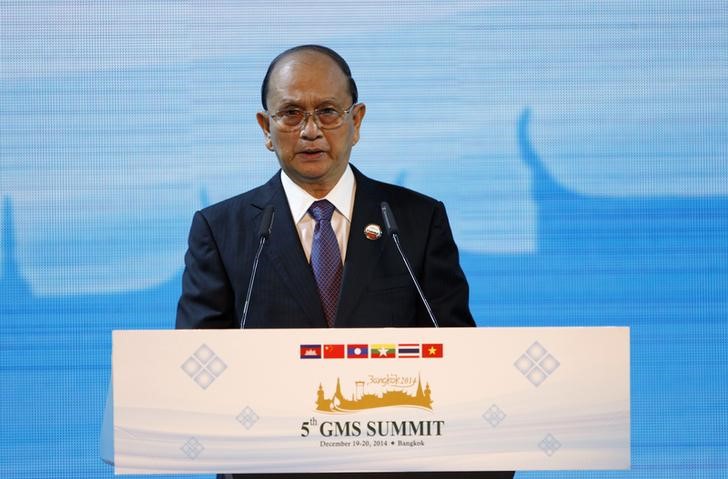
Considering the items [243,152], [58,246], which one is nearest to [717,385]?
[243,152]

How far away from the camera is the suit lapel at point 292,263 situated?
2377 millimetres

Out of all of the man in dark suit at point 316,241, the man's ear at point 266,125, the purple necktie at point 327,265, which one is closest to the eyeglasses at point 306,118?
the man in dark suit at point 316,241

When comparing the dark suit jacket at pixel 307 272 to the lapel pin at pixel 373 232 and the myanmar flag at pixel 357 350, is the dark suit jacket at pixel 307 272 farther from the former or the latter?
the myanmar flag at pixel 357 350

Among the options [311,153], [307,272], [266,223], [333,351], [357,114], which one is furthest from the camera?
[357,114]

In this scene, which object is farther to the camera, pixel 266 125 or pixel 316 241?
pixel 266 125

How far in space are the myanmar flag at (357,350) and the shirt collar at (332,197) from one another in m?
0.65

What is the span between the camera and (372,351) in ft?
6.23

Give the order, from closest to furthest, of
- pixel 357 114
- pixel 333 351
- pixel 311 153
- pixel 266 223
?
pixel 333 351 < pixel 266 223 < pixel 311 153 < pixel 357 114

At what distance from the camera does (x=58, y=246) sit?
3645 millimetres

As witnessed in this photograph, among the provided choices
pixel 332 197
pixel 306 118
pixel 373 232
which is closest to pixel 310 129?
pixel 306 118

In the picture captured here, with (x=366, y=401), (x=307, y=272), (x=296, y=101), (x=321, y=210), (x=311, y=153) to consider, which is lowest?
(x=366, y=401)

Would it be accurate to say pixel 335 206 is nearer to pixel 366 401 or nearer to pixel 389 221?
pixel 389 221

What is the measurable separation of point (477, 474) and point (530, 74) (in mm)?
1995

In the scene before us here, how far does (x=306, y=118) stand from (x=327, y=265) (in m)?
0.35
